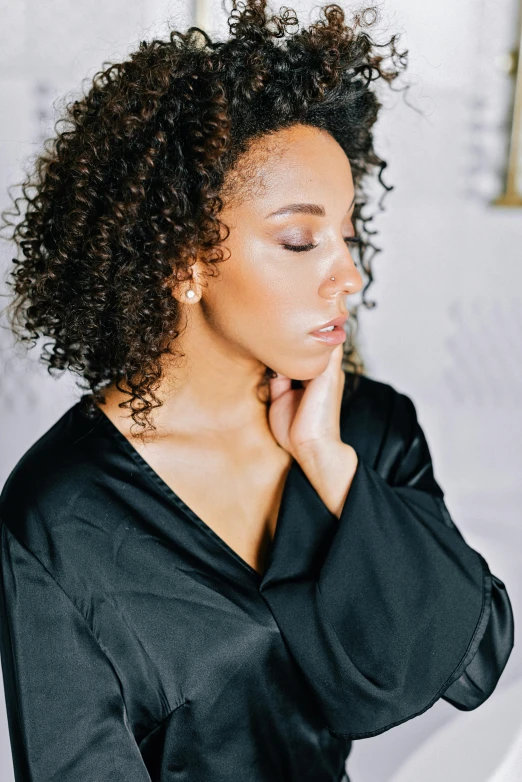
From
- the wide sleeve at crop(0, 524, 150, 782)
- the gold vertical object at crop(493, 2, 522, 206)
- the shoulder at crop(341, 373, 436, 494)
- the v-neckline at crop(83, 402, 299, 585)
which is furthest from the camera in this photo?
the gold vertical object at crop(493, 2, 522, 206)

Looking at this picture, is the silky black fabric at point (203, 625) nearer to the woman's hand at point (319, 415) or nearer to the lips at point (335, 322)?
the woman's hand at point (319, 415)

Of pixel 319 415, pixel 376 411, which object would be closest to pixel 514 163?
pixel 376 411

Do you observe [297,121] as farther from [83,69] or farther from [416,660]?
[83,69]

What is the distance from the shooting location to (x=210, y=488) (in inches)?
44.4

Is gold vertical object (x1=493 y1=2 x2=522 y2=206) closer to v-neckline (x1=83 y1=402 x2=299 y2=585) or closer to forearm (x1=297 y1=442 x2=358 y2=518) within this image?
forearm (x1=297 y1=442 x2=358 y2=518)

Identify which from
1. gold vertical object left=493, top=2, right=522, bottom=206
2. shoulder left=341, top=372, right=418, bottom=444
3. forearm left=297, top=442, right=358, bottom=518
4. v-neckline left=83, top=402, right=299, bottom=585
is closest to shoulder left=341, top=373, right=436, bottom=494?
shoulder left=341, top=372, right=418, bottom=444

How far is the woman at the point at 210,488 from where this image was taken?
3.21ft

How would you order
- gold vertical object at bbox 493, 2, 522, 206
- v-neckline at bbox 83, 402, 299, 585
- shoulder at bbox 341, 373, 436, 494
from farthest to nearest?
gold vertical object at bbox 493, 2, 522, 206 < shoulder at bbox 341, 373, 436, 494 < v-neckline at bbox 83, 402, 299, 585

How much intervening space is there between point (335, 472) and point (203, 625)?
259 millimetres

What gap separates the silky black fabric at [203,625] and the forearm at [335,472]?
0.07 ft

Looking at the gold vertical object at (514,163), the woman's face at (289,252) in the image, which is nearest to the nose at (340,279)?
the woman's face at (289,252)

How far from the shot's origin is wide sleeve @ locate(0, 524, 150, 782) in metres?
0.96

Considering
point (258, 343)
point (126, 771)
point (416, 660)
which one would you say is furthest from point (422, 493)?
point (126, 771)

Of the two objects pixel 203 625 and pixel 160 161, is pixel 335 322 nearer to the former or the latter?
pixel 160 161
